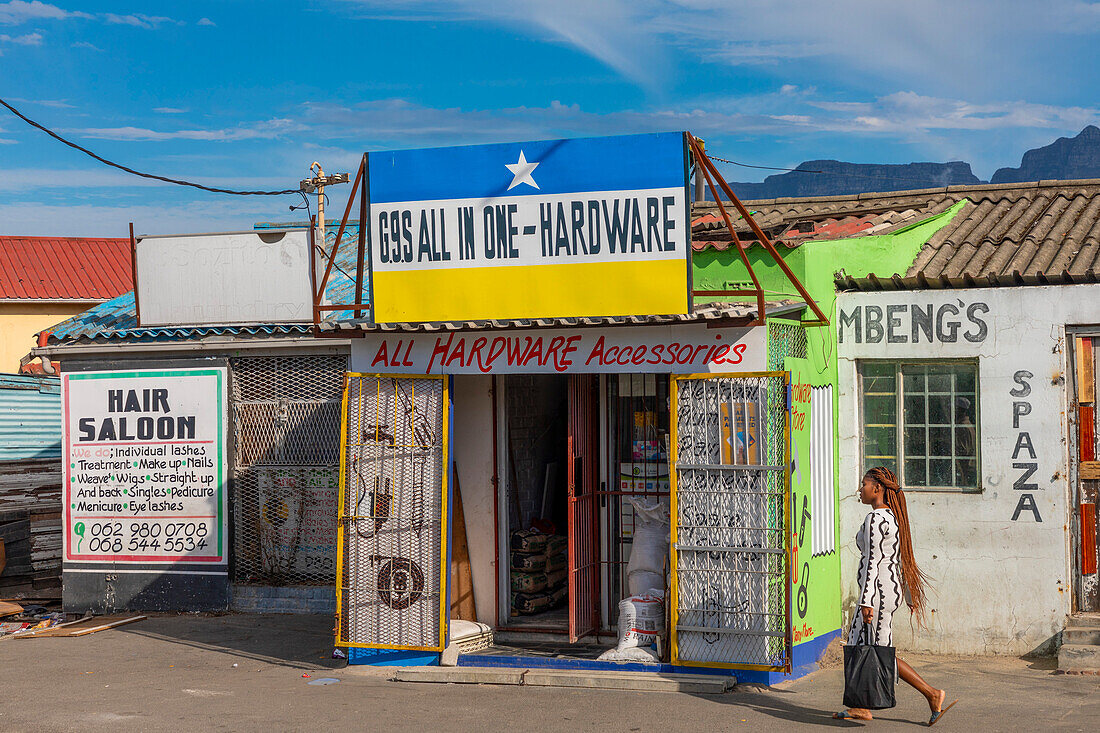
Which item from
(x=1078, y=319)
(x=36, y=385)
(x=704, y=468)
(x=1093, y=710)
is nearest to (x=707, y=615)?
(x=704, y=468)

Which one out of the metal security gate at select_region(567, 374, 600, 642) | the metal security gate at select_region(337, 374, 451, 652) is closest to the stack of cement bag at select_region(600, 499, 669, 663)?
the metal security gate at select_region(567, 374, 600, 642)

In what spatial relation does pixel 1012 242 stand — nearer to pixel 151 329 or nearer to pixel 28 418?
pixel 151 329

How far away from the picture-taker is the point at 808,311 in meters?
9.49

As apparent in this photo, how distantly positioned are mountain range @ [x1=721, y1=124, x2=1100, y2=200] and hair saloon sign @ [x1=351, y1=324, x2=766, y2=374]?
59507 millimetres

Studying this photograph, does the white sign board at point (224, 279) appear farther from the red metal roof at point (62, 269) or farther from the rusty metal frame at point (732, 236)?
the red metal roof at point (62, 269)

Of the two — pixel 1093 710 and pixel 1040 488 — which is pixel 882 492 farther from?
pixel 1040 488

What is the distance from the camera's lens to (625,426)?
397 inches

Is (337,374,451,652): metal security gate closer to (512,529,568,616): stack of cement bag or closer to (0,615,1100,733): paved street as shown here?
(0,615,1100,733): paved street

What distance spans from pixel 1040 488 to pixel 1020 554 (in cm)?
58

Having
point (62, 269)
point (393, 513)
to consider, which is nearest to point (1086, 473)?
point (393, 513)

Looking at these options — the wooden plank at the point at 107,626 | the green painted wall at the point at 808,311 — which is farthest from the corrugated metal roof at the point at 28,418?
the green painted wall at the point at 808,311

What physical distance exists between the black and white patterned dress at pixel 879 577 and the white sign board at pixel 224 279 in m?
6.78

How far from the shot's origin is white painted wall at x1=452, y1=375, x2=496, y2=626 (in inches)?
398

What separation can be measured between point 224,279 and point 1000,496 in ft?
26.6
